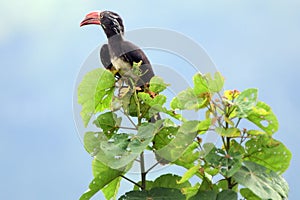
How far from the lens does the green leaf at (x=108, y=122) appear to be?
2.07 m

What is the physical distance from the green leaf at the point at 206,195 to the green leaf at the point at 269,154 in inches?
8.1

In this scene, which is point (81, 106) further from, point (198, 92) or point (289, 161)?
point (289, 161)

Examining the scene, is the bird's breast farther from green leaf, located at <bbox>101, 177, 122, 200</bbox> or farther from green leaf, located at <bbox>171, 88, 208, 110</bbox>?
green leaf, located at <bbox>101, 177, 122, 200</bbox>

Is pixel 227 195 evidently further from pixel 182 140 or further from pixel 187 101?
pixel 187 101

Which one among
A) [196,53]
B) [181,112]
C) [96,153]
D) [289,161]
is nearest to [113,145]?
[96,153]

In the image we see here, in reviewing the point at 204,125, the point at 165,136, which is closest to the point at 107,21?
the point at 165,136

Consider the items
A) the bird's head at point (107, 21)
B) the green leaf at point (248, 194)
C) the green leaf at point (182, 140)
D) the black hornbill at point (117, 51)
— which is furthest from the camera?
the bird's head at point (107, 21)

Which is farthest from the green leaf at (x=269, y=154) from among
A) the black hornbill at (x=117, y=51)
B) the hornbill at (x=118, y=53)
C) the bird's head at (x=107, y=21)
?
the bird's head at (x=107, y=21)

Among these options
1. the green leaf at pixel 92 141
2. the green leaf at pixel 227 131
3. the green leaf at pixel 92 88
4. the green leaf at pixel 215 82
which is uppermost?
the green leaf at pixel 92 88

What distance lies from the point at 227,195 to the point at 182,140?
0.25 metres

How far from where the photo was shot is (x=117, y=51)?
2.36 meters

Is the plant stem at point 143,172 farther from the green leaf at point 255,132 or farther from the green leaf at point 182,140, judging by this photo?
the green leaf at point 255,132

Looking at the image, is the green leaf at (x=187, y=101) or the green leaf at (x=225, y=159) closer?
the green leaf at (x=225, y=159)

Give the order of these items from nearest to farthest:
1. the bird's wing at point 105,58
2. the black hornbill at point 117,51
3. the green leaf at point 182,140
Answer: the green leaf at point 182,140
the black hornbill at point 117,51
the bird's wing at point 105,58
